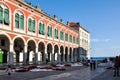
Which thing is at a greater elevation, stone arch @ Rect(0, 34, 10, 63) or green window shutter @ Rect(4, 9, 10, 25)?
green window shutter @ Rect(4, 9, 10, 25)

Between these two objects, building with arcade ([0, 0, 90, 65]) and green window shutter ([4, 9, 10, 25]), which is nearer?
green window shutter ([4, 9, 10, 25])

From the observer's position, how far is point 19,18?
49094 millimetres

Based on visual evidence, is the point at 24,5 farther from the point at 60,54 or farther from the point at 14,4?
the point at 60,54

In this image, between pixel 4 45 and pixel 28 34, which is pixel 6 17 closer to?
pixel 4 45

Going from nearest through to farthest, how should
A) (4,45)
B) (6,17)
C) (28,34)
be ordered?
(6,17) < (4,45) < (28,34)

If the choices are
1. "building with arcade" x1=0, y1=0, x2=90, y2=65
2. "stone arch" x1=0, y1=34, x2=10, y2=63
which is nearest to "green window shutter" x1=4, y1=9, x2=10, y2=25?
"building with arcade" x1=0, y1=0, x2=90, y2=65

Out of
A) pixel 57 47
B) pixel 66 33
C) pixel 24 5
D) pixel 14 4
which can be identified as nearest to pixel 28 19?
pixel 24 5

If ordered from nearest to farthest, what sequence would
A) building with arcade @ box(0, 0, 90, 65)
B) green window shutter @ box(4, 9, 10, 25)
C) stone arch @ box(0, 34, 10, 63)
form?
1. green window shutter @ box(4, 9, 10, 25)
2. building with arcade @ box(0, 0, 90, 65)
3. stone arch @ box(0, 34, 10, 63)

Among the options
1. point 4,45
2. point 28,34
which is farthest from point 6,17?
point 28,34

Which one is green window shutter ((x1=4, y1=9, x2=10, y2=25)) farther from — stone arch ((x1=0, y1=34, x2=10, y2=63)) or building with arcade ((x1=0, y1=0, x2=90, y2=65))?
stone arch ((x1=0, y1=34, x2=10, y2=63))

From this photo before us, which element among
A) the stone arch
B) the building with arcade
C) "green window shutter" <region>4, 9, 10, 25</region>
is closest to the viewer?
"green window shutter" <region>4, 9, 10, 25</region>

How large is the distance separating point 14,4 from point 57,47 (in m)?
29.7

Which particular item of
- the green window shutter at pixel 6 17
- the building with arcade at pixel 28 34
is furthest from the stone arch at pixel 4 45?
the green window shutter at pixel 6 17

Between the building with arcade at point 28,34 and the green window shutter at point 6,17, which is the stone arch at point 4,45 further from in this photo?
the green window shutter at point 6,17
